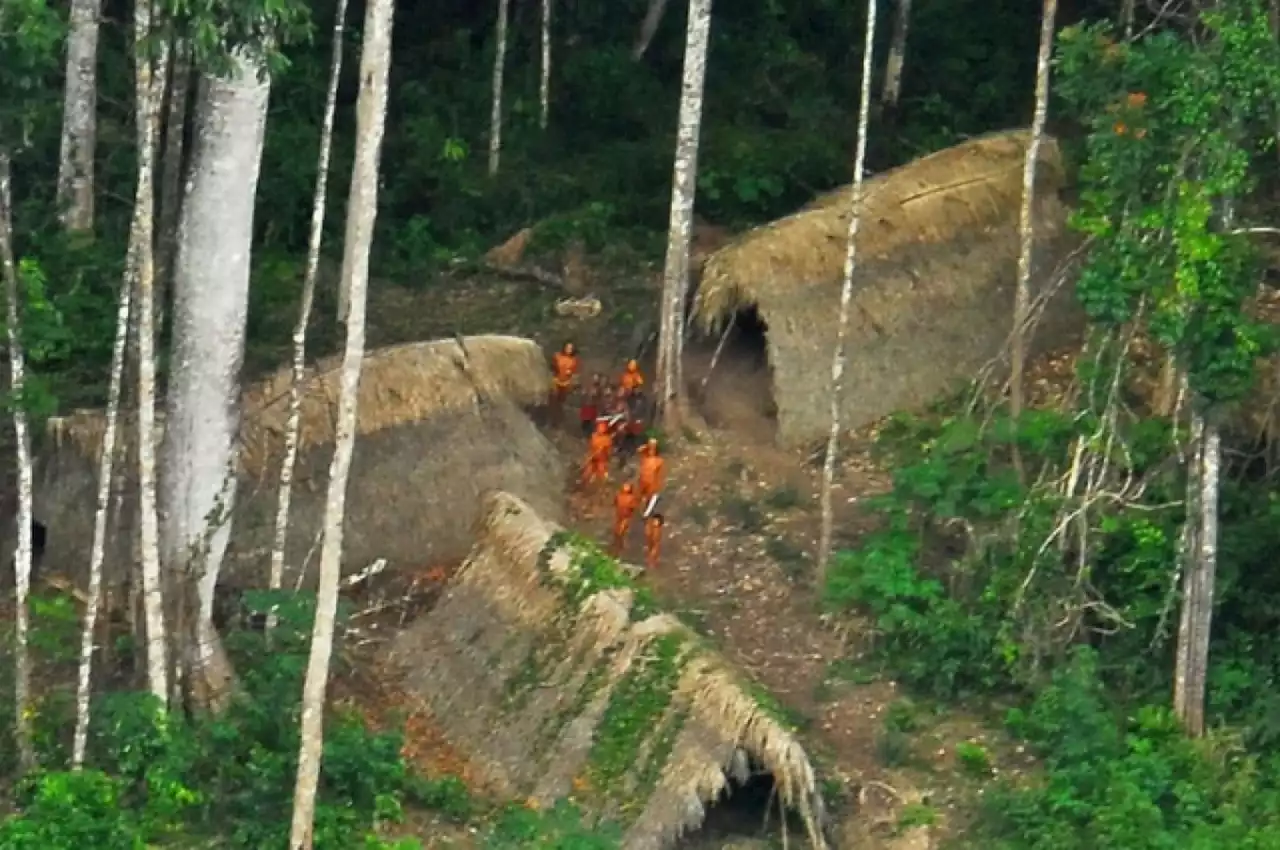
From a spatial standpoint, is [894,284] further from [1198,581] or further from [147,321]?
[147,321]

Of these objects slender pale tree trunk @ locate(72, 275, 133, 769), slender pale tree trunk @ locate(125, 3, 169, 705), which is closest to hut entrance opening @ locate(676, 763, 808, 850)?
slender pale tree trunk @ locate(125, 3, 169, 705)

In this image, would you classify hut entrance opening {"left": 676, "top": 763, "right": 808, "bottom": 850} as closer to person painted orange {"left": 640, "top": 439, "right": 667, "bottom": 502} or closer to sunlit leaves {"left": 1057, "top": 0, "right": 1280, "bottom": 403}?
person painted orange {"left": 640, "top": 439, "right": 667, "bottom": 502}

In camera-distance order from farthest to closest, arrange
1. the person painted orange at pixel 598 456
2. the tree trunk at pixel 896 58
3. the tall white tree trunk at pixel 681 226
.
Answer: the tree trunk at pixel 896 58 → the tall white tree trunk at pixel 681 226 → the person painted orange at pixel 598 456

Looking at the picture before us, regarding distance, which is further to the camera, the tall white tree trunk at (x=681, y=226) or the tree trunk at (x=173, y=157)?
the tall white tree trunk at (x=681, y=226)

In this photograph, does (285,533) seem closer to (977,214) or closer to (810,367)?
(810,367)

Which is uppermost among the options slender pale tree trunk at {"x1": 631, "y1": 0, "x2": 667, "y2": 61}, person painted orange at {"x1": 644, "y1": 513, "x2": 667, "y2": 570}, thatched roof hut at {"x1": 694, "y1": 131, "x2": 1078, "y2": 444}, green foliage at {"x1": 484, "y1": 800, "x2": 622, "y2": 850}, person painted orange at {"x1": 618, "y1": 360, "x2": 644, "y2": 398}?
slender pale tree trunk at {"x1": 631, "y1": 0, "x2": 667, "y2": 61}

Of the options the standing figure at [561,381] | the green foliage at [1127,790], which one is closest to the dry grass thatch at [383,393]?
the standing figure at [561,381]

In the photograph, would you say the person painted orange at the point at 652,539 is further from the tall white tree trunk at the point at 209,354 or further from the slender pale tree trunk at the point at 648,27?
the slender pale tree trunk at the point at 648,27
